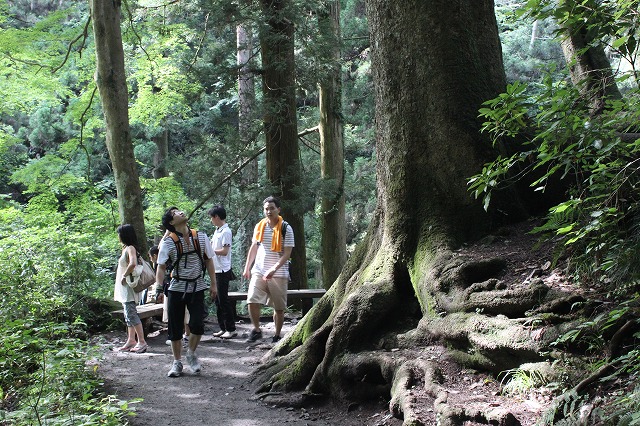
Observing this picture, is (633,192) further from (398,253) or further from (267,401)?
(267,401)

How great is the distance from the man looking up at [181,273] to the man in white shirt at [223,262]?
7.50 feet

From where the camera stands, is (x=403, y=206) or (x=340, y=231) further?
(x=340, y=231)

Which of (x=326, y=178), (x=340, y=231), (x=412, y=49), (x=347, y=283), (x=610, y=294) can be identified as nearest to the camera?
(x=610, y=294)

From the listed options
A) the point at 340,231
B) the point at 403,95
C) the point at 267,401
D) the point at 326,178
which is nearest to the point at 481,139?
the point at 403,95

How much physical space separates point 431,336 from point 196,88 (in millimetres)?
12228

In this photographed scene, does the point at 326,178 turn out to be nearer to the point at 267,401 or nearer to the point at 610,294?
the point at 267,401

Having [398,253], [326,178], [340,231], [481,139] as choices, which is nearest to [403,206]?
[398,253]

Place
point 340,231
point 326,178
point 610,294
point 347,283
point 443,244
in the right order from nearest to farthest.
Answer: point 610,294, point 443,244, point 347,283, point 326,178, point 340,231

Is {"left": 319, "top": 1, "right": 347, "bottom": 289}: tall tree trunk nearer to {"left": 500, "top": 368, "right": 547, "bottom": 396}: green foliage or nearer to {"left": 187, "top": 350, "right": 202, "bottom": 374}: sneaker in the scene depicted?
{"left": 187, "top": 350, "right": 202, "bottom": 374}: sneaker

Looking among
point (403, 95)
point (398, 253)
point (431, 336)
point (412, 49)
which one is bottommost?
point (431, 336)

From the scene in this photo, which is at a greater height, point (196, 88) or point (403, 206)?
point (196, 88)

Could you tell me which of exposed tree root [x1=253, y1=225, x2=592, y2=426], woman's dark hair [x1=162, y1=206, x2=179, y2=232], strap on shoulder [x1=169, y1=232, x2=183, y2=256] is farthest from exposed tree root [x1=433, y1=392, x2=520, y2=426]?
woman's dark hair [x1=162, y1=206, x2=179, y2=232]

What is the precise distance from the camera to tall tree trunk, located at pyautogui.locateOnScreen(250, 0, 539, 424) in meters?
6.07

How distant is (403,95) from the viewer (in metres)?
6.69
